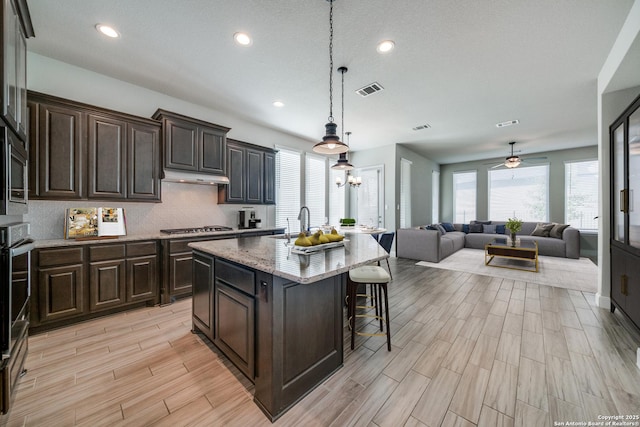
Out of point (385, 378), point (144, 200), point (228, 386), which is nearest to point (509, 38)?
point (385, 378)

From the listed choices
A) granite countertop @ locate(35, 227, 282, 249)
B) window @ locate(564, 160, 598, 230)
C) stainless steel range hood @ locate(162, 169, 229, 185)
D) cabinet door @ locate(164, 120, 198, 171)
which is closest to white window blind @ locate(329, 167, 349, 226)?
stainless steel range hood @ locate(162, 169, 229, 185)

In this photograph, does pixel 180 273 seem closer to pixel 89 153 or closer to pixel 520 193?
pixel 89 153

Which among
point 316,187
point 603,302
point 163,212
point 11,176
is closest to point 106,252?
point 163,212

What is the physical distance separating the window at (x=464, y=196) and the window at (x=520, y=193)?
0.55 m

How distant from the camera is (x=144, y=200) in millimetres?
3275

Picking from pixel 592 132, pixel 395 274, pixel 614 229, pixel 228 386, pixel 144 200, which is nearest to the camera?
pixel 228 386

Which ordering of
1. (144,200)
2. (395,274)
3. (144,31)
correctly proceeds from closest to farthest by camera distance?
(144,31) → (144,200) → (395,274)

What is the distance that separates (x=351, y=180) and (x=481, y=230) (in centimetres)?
532

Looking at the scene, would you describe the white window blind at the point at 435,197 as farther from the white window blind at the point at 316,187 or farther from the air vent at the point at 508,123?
the white window blind at the point at 316,187

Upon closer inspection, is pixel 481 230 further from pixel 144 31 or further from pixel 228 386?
pixel 144 31

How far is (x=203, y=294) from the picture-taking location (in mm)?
2273

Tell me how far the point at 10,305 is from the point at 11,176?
76 cm

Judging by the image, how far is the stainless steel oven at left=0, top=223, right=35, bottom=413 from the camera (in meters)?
1.24

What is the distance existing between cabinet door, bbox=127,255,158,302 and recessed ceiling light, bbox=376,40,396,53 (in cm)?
373
